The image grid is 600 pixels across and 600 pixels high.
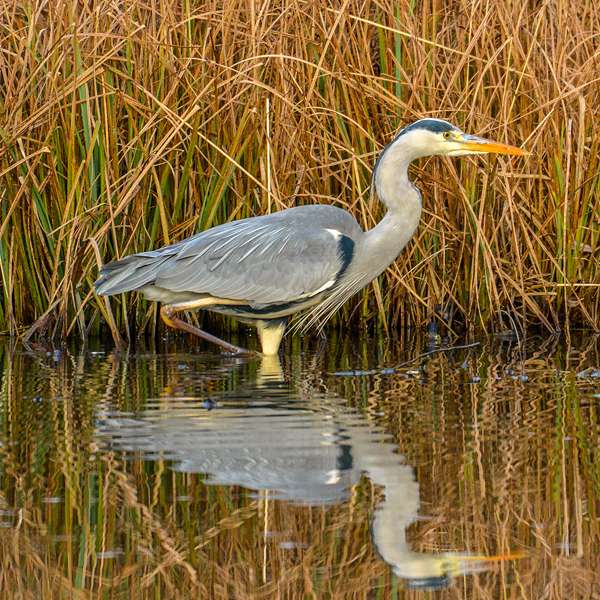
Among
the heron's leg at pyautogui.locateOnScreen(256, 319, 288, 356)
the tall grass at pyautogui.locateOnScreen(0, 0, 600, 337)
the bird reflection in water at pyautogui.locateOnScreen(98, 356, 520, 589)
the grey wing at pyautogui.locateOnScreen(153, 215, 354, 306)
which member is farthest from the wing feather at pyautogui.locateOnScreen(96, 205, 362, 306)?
the bird reflection in water at pyautogui.locateOnScreen(98, 356, 520, 589)

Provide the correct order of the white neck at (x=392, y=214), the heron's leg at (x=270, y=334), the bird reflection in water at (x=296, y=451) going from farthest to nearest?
the heron's leg at (x=270, y=334)
the white neck at (x=392, y=214)
the bird reflection in water at (x=296, y=451)

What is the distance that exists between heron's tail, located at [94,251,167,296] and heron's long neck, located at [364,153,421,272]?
1.20 m

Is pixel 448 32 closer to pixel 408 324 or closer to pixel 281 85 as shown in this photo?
pixel 281 85

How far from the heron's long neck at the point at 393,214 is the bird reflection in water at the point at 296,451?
4.58 feet

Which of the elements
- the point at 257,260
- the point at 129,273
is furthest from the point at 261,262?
the point at 129,273

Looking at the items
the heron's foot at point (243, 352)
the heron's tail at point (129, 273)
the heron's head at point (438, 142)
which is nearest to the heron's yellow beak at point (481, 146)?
the heron's head at point (438, 142)

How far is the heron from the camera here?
7.59 meters

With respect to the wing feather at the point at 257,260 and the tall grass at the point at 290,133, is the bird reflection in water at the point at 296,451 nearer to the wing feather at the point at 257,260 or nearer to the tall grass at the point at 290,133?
the wing feather at the point at 257,260

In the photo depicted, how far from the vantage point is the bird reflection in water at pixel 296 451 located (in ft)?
12.6

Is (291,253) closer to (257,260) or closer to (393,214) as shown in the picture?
(257,260)

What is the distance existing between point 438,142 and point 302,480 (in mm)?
3413

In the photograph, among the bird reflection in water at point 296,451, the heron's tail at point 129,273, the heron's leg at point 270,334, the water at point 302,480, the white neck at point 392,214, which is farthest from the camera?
the heron's leg at point 270,334

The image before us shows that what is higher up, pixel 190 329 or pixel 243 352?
pixel 190 329

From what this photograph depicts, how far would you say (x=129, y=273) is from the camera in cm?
754
